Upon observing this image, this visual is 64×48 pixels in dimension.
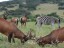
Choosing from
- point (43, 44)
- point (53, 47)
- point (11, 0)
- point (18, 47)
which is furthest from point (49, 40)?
point (11, 0)

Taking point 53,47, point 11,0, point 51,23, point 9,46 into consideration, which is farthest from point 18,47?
point 11,0

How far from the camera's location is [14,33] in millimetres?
16297

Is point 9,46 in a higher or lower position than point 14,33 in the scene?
higher

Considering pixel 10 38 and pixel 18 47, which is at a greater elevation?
pixel 18 47

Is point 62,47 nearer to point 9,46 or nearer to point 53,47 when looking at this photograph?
point 53,47

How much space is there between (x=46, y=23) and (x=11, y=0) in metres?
92.7

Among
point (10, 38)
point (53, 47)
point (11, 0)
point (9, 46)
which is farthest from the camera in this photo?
point (11, 0)

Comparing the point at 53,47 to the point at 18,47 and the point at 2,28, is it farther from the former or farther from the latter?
the point at 2,28

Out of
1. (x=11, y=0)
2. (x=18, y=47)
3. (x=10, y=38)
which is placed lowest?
(x=11, y=0)

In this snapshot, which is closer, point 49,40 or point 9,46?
point 9,46

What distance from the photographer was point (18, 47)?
12906mm

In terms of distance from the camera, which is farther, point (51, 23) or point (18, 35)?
point (51, 23)

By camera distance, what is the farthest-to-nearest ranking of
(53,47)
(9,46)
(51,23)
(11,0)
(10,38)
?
(11,0), (51,23), (10,38), (53,47), (9,46)

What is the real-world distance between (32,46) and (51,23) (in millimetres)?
20083
